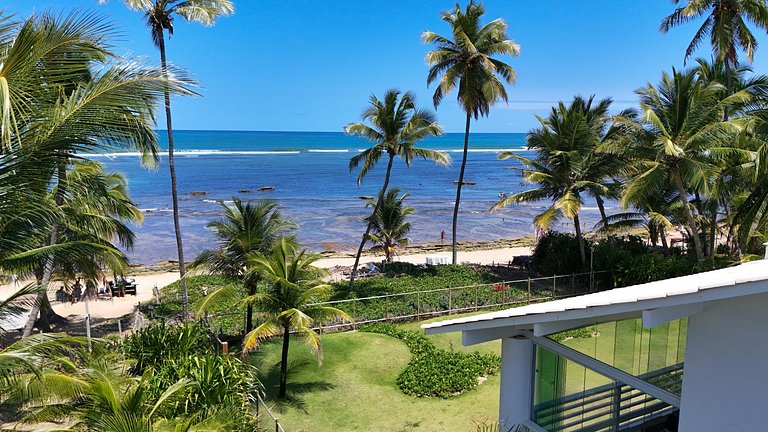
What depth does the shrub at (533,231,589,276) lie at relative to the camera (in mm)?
20781

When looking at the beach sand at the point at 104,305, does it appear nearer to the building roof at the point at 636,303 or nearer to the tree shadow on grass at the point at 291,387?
the tree shadow on grass at the point at 291,387

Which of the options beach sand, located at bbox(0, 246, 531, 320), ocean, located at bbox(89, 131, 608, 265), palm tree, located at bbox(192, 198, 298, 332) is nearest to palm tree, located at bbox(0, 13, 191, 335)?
palm tree, located at bbox(192, 198, 298, 332)

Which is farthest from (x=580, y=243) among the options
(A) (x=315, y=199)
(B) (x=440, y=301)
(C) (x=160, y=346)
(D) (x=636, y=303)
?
(A) (x=315, y=199)

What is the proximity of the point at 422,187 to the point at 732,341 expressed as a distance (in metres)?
68.4

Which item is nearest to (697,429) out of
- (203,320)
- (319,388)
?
(319,388)

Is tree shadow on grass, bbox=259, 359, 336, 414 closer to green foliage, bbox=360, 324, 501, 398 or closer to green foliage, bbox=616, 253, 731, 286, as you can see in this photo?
green foliage, bbox=360, 324, 501, 398

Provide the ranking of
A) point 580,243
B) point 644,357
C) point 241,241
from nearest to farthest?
1. point 644,357
2. point 241,241
3. point 580,243

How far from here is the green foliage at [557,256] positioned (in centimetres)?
2078

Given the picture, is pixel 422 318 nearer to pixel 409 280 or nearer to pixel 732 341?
pixel 409 280

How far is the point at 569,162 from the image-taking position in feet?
64.7

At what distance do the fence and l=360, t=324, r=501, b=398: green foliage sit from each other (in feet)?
6.97

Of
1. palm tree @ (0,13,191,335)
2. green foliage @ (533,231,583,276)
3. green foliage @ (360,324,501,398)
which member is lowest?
green foliage @ (360,324,501,398)

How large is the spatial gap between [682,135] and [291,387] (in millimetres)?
13957

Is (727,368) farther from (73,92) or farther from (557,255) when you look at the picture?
(557,255)
